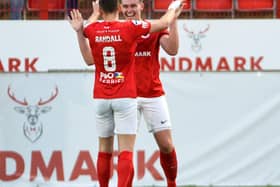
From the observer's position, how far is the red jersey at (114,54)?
6.10 m

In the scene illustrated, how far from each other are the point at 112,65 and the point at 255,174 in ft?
9.51

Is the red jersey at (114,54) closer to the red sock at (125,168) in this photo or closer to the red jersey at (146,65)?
the red sock at (125,168)

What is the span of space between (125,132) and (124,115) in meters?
0.12

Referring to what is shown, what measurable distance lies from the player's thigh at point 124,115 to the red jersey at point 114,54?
0.14 ft

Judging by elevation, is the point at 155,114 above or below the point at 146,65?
below

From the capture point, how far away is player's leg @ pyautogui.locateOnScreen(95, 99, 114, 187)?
20.6 ft

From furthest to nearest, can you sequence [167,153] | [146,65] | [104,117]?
[167,153]
[146,65]
[104,117]

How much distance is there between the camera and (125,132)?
6234 millimetres

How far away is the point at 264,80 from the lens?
867 centimetres

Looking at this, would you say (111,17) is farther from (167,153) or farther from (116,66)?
(167,153)

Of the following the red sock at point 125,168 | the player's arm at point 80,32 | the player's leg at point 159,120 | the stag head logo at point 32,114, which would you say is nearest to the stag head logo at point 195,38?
the stag head logo at point 32,114

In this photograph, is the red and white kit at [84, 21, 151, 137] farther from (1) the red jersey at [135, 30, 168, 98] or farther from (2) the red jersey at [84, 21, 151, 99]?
(1) the red jersey at [135, 30, 168, 98]

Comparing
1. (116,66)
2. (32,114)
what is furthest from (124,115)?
(32,114)

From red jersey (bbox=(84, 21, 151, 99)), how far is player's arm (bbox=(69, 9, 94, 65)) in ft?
0.31
